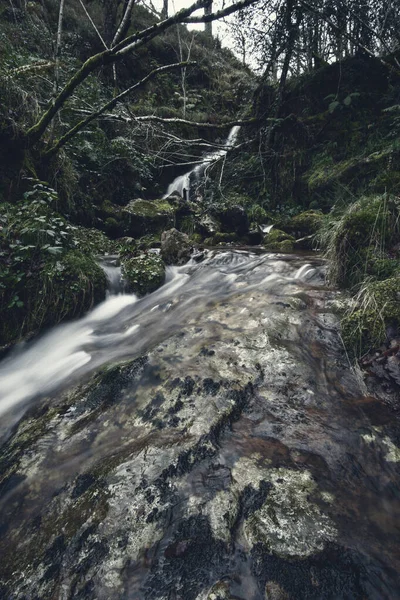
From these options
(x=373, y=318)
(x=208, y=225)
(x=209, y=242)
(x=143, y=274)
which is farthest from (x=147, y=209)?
(x=373, y=318)

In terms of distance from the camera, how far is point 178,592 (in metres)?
1.07

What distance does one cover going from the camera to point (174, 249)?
615 cm

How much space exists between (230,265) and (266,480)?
15.2 ft

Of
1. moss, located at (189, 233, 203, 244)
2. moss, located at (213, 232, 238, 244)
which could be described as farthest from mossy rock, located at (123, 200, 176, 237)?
moss, located at (213, 232, 238, 244)

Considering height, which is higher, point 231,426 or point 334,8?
point 334,8

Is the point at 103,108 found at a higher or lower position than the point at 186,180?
higher

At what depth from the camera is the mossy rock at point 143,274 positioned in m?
4.76

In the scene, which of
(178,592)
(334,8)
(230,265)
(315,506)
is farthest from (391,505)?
(334,8)

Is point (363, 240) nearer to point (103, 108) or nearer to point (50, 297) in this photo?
point (50, 297)

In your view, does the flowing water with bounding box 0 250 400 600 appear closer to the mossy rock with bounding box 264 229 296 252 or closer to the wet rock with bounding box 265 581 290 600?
the wet rock with bounding box 265 581 290 600

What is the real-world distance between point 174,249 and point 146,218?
2.16 m

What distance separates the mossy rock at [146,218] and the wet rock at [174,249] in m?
1.59

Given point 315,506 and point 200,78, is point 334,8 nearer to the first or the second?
point 200,78

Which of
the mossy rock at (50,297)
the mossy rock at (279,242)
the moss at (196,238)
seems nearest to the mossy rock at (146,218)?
the moss at (196,238)
